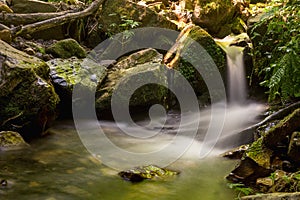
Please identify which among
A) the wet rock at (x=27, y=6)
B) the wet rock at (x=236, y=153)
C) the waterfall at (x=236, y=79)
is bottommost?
the wet rock at (x=236, y=153)

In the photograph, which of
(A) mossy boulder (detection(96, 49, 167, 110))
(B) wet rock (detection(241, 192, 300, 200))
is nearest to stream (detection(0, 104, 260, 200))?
(B) wet rock (detection(241, 192, 300, 200))

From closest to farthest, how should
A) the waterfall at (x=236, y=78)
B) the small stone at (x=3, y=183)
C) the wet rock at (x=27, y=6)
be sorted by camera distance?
the small stone at (x=3, y=183)
the waterfall at (x=236, y=78)
the wet rock at (x=27, y=6)

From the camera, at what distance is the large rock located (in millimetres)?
4789

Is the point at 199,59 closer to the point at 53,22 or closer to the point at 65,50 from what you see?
the point at 65,50

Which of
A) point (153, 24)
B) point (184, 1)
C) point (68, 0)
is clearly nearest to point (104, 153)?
point (153, 24)

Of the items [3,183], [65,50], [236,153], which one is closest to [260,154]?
[236,153]

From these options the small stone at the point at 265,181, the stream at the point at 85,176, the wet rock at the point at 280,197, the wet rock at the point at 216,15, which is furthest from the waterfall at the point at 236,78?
the wet rock at the point at 280,197

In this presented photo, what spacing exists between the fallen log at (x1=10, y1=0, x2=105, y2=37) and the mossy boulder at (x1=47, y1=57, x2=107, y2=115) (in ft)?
3.11

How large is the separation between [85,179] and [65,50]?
404cm

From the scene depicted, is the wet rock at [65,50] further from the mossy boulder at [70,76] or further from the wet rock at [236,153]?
the wet rock at [236,153]

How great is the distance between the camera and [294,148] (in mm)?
3604

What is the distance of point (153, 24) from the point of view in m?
8.06

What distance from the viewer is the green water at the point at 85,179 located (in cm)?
337

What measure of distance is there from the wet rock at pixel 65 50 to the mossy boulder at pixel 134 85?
1022 mm
